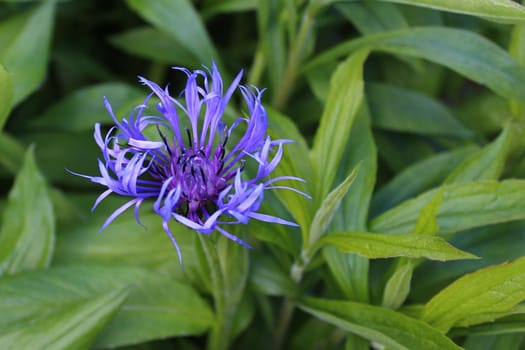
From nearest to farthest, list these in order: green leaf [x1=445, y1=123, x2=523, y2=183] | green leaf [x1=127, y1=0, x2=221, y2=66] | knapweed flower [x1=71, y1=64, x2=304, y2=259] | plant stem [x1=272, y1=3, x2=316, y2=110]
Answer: knapweed flower [x1=71, y1=64, x2=304, y2=259] < green leaf [x1=445, y1=123, x2=523, y2=183] < plant stem [x1=272, y1=3, x2=316, y2=110] < green leaf [x1=127, y1=0, x2=221, y2=66]

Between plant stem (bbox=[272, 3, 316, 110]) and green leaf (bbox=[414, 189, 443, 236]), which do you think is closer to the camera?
green leaf (bbox=[414, 189, 443, 236])

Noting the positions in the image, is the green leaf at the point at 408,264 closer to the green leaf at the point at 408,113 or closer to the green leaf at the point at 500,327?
the green leaf at the point at 500,327

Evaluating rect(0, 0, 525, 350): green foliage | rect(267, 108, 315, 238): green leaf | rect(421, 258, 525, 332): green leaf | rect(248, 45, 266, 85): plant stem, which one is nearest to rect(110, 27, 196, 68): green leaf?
rect(0, 0, 525, 350): green foliage

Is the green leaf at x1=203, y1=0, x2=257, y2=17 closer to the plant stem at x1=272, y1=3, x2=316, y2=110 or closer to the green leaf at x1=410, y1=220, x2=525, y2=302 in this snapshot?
the plant stem at x1=272, y1=3, x2=316, y2=110

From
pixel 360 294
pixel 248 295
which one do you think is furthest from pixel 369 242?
pixel 248 295

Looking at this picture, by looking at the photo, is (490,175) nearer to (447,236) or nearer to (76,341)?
(447,236)

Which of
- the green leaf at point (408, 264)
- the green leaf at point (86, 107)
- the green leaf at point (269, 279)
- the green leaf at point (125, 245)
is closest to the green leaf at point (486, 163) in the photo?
the green leaf at point (408, 264)

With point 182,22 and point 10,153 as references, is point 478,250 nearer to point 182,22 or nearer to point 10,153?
point 182,22

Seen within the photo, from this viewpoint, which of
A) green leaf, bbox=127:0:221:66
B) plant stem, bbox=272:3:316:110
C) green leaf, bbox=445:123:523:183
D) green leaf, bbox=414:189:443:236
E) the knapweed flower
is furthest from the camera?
green leaf, bbox=127:0:221:66
